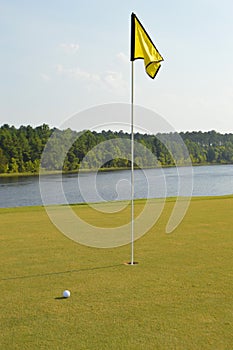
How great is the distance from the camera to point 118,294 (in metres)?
6.00

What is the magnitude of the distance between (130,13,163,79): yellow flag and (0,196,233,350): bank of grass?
12.3 feet

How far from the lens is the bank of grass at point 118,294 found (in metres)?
4.47

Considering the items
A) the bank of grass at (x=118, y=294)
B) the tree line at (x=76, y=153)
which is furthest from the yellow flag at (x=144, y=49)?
the tree line at (x=76, y=153)

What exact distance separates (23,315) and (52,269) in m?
2.33

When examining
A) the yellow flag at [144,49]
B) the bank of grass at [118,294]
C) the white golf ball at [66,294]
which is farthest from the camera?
the yellow flag at [144,49]

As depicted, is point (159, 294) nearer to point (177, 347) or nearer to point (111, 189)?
point (177, 347)

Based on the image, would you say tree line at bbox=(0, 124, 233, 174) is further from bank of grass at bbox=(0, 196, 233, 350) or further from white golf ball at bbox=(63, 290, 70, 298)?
white golf ball at bbox=(63, 290, 70, 298)

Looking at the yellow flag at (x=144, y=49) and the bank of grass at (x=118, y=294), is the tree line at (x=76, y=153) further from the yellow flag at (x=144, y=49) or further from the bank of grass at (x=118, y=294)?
the yellow flag at (x=144, y=49)

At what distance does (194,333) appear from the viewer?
14.9ft

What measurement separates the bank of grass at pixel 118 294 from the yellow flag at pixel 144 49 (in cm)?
376

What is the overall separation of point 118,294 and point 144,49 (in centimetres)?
467

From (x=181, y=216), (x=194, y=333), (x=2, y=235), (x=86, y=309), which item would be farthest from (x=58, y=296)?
(x=181, y=216)

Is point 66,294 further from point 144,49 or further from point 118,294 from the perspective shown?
point 144,49

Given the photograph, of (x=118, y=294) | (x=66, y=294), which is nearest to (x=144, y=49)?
(x=118, y=294)
